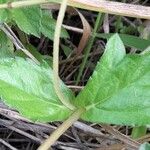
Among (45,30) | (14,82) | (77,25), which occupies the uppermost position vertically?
(77,25)

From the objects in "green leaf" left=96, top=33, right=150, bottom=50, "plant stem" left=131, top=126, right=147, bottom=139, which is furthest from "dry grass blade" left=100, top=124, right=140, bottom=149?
"green leaf" left=96, top=33, right=150, bottom=50

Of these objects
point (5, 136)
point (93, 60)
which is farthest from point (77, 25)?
point (5, 136)

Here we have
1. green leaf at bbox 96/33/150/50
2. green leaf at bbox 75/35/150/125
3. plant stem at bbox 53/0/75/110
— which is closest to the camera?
plant stem at bbox 53/0/75/110

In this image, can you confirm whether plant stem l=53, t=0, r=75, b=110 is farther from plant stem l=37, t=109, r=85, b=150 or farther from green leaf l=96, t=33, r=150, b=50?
green leaf l=96, t=33, r=150, b=50

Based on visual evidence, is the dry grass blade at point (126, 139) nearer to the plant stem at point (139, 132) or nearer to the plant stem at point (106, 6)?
the plant stem at point (139, 132)

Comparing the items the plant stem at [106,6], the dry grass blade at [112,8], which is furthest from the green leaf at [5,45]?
the dry grass blade at [112,8]

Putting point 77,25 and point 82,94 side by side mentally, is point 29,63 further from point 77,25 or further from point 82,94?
point 77,25
